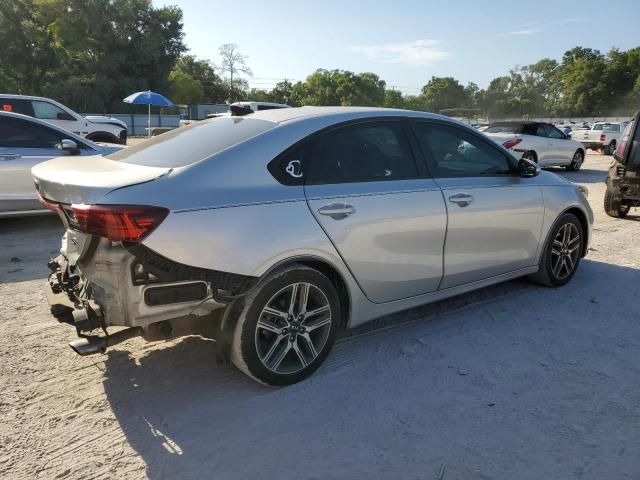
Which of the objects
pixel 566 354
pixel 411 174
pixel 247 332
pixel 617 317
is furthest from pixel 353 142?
pixel 617 317

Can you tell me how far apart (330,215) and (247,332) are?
2.85 feet

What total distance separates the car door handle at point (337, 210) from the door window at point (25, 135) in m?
5.79

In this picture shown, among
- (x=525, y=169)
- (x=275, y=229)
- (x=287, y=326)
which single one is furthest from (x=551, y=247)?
(x=275, y=229)

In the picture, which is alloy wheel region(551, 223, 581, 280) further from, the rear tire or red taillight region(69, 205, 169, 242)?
the rear tire

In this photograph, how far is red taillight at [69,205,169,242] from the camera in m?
2.70

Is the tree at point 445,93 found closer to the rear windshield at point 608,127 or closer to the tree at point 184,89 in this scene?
the tree at point 184,89

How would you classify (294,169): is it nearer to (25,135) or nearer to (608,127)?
(25,135)

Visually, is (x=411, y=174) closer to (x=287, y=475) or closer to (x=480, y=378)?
(x=480, y=378)

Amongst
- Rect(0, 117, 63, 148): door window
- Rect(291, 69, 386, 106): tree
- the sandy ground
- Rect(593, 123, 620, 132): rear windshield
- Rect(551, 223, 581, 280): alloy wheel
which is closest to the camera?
the sandy ground

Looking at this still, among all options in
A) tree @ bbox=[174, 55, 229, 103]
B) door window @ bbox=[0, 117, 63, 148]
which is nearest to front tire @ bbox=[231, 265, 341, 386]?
door window @ bbox=[0, 117, 63, 148]

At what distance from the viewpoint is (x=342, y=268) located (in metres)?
3.39

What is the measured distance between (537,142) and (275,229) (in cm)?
1414

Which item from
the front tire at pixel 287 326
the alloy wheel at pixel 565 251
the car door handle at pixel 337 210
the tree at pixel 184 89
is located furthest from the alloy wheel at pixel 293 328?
the tree at pixel 184 89

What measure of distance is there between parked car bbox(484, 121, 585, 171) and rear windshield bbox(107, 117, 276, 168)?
12242 mm
